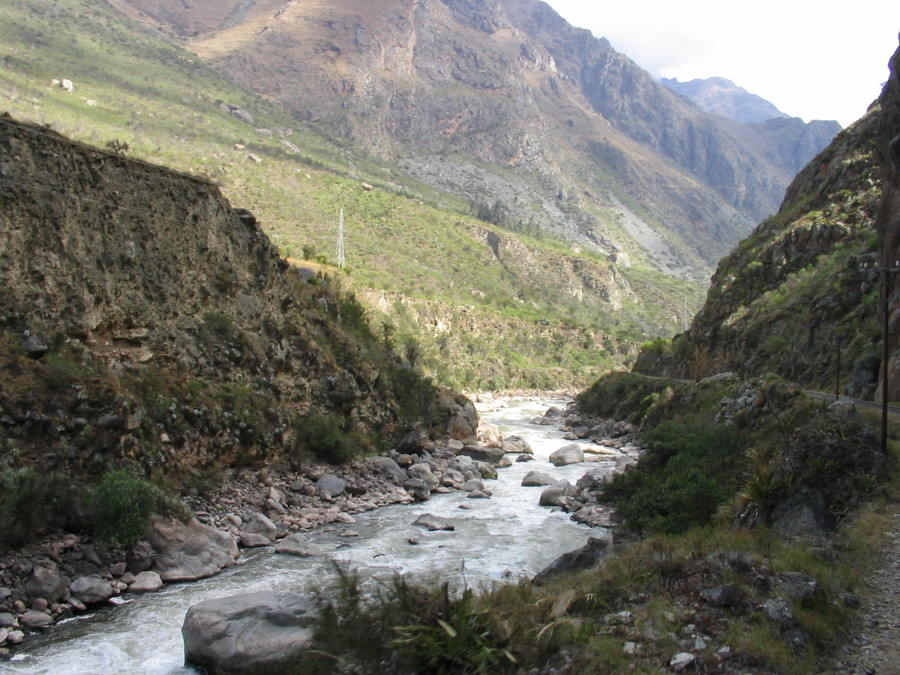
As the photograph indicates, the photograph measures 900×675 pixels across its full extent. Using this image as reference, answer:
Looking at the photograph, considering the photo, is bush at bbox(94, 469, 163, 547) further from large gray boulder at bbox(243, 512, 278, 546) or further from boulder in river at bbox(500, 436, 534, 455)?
boulder in river at bbox(500, 436, 534, 455)

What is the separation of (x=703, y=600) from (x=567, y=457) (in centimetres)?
2677

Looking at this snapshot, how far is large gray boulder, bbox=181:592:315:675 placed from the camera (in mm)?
9812

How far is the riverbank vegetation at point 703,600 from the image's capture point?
26.2 ft

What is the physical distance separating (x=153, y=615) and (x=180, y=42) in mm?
212356

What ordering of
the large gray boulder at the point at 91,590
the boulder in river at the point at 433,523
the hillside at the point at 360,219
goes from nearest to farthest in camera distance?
the large gray boulder at the point at 91,590 → the boulder in river at the point at 433,523 → the hillside at the point at 360,219

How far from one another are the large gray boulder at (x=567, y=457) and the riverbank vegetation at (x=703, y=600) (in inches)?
739

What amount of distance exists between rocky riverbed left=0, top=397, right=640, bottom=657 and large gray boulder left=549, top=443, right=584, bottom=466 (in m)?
0.06

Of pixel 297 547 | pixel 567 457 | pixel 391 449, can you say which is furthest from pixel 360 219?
pixel 297 547

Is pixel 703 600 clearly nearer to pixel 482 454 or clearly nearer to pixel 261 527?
pixel 261 527

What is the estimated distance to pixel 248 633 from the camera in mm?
10484

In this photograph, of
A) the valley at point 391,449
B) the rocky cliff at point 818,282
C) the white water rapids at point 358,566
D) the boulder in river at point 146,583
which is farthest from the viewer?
the rocky cliff at point 818,282

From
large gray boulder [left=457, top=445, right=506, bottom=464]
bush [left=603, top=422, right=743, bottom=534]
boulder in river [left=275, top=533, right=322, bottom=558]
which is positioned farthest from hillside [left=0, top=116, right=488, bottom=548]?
bush [left=603, top=422, right=743, bottom=534]

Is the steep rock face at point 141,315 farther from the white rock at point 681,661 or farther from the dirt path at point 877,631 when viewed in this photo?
the dirt path at point 877,631

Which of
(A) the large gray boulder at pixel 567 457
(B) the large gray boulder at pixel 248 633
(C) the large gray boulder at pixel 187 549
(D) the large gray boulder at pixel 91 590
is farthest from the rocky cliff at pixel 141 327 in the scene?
(A) the large gray boulder at pixel 567 457
